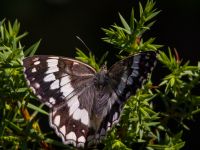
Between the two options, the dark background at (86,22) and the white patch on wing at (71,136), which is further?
the dark background at (86,22)

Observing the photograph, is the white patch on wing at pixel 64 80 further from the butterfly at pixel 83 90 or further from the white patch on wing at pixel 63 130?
the white patch on wing at pixel 63 130

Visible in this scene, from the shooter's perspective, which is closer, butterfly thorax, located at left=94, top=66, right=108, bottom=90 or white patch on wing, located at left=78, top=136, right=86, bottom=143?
white patch on wing, located at left=78, top=136, right=86, bottom=143

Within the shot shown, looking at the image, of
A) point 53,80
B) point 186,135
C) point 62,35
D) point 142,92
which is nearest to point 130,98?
point 142,92

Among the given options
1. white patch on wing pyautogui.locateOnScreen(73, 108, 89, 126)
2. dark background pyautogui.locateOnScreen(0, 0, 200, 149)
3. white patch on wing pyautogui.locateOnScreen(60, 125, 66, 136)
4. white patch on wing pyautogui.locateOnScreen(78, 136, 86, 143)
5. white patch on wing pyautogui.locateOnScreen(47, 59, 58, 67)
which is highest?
dark background pyautogui.locateOnScreen(0, 0, 200, 149)

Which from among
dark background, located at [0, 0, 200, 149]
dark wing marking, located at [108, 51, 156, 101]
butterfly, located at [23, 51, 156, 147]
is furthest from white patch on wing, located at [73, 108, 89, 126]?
dark background, located at [0, 0, 200, 149]

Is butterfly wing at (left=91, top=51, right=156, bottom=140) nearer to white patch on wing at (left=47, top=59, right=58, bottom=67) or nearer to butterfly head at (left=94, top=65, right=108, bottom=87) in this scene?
butterfly head at (left=94, top=65, right=108, bottom=87)

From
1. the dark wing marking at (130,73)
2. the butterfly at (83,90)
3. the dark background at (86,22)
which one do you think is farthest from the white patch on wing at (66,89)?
the dark background at (86,22)

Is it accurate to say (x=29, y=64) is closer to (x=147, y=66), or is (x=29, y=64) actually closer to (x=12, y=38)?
(x=12, y=38)

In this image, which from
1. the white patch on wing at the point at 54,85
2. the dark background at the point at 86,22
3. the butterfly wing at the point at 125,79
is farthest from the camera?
the dark background at the point at 86,22
